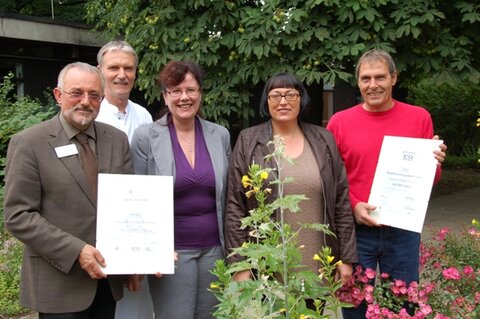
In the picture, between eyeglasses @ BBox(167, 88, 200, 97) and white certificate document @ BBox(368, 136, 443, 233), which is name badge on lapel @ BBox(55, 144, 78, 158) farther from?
white certificate document @ BBox(368, 136, 443, 233)

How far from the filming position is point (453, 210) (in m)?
10.2

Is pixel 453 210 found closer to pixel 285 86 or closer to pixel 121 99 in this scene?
pixel 285 86

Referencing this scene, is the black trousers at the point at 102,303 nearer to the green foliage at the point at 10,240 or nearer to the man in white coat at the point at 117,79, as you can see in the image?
the man in white coat at the point at 117,79

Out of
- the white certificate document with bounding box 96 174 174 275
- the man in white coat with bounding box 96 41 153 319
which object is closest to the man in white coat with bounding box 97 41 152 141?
the man in white coat with bounding box 96 41 153 319

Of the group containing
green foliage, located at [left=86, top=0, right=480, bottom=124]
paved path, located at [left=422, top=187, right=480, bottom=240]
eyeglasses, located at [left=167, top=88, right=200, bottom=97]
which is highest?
green foliage, located at [left=86, top=0, right=480, bottom=124]

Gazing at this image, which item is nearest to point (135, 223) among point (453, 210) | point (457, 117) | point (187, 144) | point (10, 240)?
point (187, 144)

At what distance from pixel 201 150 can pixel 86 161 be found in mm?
697

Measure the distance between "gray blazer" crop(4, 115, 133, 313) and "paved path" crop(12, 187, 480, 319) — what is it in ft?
20.2

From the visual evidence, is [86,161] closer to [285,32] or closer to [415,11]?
[285,32]

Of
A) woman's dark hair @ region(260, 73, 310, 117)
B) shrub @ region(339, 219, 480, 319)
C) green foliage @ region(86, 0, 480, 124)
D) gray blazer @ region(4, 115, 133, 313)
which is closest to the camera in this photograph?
gray blazer @ region(4, 115, 133, 313)

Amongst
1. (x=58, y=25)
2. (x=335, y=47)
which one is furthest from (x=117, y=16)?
(x=335, y=47)

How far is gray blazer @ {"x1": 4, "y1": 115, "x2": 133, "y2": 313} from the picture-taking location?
249 cm

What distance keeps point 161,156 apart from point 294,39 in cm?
412

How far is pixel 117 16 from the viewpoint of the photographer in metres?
8.79
